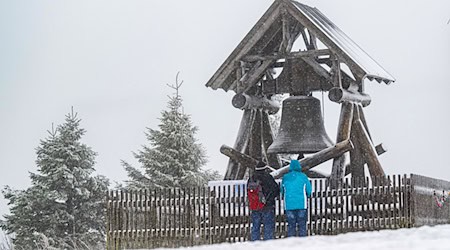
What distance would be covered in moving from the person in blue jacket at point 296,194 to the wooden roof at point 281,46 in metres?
3.49

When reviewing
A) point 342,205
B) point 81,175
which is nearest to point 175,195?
point 342,205

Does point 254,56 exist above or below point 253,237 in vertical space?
above

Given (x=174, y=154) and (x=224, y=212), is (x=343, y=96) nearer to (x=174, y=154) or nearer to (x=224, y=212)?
(x=224, y=212)

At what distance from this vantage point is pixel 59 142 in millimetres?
33250

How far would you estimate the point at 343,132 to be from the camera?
23.5 metres

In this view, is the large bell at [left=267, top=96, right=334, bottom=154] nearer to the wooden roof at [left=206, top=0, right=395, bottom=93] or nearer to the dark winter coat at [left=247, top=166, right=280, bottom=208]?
the wooden roof at [left=206, top=0, right=395, bottom=93]

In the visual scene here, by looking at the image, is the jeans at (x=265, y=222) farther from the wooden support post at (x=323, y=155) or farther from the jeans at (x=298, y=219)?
the wooden support post at (x=323, y=155)

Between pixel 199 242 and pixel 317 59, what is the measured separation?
5.46 metres

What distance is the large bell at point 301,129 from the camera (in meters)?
24.0

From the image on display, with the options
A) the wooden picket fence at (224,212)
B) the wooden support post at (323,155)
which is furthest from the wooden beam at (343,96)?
the wooden picket fence at (224,212)

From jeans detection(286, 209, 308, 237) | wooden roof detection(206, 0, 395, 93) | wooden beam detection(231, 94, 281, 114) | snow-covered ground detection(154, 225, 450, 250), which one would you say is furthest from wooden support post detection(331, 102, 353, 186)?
snow-covered ground detection(154, 225, 450, 250)

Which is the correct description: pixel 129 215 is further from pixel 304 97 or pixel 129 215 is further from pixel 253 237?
pixel 304 97

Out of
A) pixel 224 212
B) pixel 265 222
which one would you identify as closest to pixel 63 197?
pixel 224 212

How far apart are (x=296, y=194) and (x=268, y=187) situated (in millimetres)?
607
